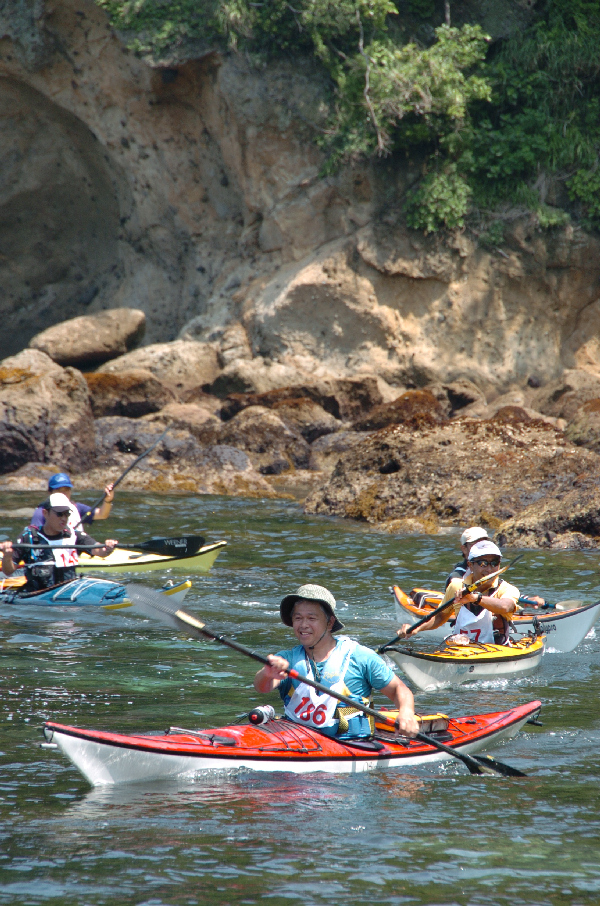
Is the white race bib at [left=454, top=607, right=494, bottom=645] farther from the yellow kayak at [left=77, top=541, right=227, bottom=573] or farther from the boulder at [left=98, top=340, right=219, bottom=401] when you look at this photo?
the boulder at [left=98, top=340, right=219, bottom=401]

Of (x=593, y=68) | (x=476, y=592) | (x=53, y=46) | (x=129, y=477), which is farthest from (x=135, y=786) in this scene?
(x=53, y=46)

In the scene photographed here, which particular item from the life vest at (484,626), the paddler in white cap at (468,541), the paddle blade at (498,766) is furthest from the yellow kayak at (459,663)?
the paddle blade at (498,766)

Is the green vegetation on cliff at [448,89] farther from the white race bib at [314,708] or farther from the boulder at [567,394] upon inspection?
the white race bib at [314,708]

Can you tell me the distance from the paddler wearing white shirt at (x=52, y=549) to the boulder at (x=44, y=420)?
9448mm

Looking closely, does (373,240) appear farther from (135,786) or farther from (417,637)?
(135,786)

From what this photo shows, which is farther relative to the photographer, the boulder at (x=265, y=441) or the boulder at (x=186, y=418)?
the boulder at (x=186, y=418)

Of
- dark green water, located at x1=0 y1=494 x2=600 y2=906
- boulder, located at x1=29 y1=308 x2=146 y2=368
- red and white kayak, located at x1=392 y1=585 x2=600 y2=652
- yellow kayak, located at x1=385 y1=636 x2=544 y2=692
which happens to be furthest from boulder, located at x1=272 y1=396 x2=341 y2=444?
yellow kayak, located at x1=385 y1=636 x2=544 y2=692

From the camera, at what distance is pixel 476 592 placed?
7383 millimetres

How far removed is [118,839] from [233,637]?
403 centimetres

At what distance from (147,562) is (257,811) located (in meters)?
7.07

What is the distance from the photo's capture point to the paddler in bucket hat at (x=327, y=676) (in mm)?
4934

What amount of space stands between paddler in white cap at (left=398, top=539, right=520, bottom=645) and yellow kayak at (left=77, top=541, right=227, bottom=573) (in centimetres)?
397

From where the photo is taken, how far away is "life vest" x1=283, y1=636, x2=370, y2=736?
5.07 meters

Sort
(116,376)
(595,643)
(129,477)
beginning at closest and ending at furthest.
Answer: (595,643) < (129,477) < (116,376)
